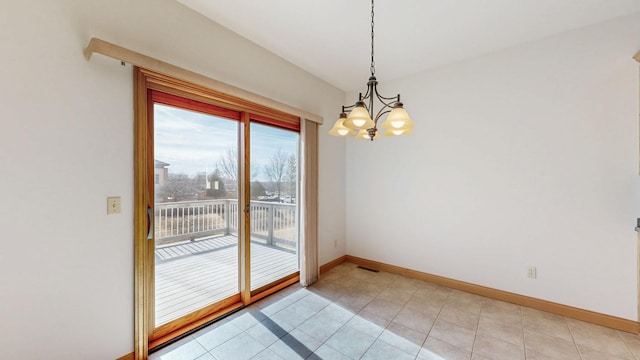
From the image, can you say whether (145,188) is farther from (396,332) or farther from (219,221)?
(396,332)

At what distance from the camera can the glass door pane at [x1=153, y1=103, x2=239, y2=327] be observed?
2080mm

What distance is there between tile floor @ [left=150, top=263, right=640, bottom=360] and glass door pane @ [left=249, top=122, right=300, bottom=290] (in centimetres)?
42

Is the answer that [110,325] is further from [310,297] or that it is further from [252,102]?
[252,102]

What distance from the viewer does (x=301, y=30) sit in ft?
7.82

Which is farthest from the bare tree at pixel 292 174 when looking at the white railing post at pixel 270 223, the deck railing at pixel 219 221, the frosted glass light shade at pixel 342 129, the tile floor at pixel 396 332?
the frosted glass light shade at pixel 342 129

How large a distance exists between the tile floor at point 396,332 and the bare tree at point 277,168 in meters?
1.40

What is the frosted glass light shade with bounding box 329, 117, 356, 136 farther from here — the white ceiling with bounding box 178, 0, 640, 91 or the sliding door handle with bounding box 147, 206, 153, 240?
the sliding door handle with bounding box 147, 206, 153, 240

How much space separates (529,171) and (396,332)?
7.33ft

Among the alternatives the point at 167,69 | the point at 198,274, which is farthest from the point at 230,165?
the point at 198,274

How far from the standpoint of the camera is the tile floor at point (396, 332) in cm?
191

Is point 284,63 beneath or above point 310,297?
above

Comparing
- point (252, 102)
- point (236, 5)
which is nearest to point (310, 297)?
point (252, 102)

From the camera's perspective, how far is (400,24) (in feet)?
7.49

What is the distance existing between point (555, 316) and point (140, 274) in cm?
389
